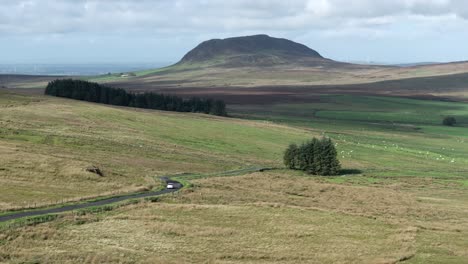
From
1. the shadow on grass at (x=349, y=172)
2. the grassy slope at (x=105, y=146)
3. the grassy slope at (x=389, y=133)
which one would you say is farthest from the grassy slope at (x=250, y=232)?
the grassy slope at (x=389, y=133)

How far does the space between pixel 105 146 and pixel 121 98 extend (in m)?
75.4

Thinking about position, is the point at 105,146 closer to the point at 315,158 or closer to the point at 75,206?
the point at 315,158

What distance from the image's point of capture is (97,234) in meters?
41.0

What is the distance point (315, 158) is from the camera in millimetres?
89062

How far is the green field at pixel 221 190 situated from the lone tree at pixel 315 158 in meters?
2.95

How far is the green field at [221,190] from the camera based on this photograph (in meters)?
39.7

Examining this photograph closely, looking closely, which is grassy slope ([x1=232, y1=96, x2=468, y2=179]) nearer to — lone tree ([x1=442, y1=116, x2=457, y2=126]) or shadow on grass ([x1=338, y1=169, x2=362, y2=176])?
lone tree ([x1=442, y1=116, x2=457, y2=126])

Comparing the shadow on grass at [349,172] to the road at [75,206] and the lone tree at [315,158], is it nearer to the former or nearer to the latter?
the lone tree at [315,158]

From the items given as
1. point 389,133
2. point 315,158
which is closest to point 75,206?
point 315,158

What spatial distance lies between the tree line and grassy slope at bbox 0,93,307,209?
71.1 feet

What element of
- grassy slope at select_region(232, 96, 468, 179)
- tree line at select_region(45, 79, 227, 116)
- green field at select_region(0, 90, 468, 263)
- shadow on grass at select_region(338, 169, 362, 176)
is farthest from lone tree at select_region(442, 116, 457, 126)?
shadow on grass at select_region(338, 169, 362, 176)

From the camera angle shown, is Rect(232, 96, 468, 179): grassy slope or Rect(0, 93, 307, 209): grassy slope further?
Rect(232, 96, 468, 179): grassy slope

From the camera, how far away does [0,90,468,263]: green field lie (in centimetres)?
3969

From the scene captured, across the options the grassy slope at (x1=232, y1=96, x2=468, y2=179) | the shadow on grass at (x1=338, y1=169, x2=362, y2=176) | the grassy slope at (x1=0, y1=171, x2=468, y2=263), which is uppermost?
the grassy slope at (x1=0, y1=171, x2=468, y2=263)
